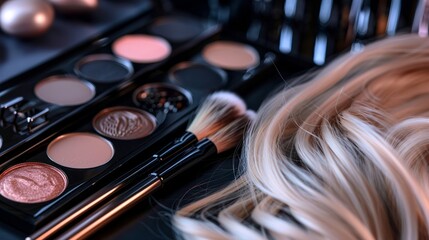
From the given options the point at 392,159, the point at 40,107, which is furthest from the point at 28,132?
the point at 392,159

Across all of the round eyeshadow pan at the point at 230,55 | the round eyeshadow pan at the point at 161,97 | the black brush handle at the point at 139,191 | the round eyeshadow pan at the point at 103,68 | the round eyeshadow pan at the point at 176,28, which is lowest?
the black brush handle at the point at 139,191

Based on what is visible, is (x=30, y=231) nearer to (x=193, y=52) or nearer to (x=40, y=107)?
(x=40, y=107)

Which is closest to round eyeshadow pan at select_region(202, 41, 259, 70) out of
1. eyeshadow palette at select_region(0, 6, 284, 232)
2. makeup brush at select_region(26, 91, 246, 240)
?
eyeshadow palette at select_region(0, 6, 284, 232)

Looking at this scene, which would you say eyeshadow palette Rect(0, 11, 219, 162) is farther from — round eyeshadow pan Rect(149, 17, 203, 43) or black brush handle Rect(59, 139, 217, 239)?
black brush handle Rect(59, 139, 217, 239)

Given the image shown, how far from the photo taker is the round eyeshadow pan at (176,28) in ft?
3.36

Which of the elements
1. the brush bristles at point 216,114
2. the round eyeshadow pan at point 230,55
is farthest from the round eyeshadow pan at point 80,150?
the round eyeshadow pan at point 230,55

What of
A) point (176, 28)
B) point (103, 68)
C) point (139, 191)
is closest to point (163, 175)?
point (139, 191)

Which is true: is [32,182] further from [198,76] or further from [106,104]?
[198,76]

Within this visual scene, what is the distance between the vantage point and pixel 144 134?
0.83m

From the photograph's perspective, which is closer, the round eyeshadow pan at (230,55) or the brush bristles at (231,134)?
the brush bristles at (231,134)

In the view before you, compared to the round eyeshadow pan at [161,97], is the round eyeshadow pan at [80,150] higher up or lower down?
lower down

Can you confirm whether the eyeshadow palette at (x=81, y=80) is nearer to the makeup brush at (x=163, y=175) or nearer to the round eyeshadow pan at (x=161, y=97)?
the round eyeshadow pan at (x=161, y=97)

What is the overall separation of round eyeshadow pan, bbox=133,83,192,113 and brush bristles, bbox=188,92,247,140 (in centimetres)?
5

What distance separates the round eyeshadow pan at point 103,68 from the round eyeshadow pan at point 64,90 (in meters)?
0.02
